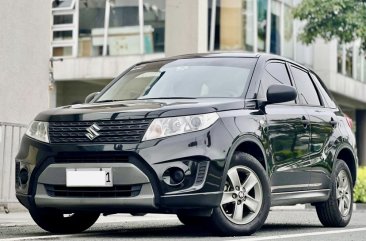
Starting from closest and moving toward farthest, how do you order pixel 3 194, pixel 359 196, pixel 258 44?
pixel 3 194, pixel 359 196, pixel 258 44

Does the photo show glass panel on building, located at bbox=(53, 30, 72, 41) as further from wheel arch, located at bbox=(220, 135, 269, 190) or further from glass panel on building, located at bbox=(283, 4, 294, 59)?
wheel arch, located at bbox=(220, 135, 269, 190)

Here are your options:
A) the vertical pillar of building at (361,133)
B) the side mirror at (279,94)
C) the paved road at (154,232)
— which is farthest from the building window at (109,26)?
the side mirror at (279,94)

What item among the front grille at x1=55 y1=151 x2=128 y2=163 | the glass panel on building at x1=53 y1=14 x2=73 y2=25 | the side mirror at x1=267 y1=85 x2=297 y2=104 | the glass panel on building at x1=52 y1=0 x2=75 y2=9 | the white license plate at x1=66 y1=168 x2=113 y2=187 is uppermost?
the glass panel on building at x1=52 y1=0 x2=75 y2=9

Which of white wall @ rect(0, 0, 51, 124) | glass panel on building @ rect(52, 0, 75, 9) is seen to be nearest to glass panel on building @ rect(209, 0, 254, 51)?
glass panel on building @ rect(52, 0, 75, 9)

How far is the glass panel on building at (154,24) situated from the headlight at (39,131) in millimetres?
23226

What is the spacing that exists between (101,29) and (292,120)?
23.8 m

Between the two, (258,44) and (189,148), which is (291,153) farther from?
(258,44)

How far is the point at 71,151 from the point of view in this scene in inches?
294

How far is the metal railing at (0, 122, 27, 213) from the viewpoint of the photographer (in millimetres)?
12289

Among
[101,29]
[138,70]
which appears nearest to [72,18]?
[101,29]

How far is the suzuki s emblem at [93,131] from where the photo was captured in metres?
7.45

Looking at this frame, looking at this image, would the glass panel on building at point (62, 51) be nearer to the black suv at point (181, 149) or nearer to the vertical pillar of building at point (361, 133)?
the vertical pillar of building at point (361, 133)

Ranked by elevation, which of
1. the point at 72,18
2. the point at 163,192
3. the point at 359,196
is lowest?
the point at 359,196

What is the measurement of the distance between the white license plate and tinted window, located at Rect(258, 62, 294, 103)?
1765 millimetres
